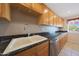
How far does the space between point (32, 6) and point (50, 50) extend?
2.68ft

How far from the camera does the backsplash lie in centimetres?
139

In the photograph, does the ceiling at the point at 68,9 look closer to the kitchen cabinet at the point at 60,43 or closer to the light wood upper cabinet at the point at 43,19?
the kitchen cabinet at the point at 60,43

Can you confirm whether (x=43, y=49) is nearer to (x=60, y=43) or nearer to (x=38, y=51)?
(x=38, y=51)

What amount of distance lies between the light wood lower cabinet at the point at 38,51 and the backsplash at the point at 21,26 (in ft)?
1.60

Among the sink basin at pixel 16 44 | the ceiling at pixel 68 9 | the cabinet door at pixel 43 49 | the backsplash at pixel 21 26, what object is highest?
the ceiling at pixel 68 9

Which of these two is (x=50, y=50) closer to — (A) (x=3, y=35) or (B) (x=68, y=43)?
(B) (x=68, y=43)

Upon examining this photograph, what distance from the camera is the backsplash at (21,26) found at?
54.7 inches

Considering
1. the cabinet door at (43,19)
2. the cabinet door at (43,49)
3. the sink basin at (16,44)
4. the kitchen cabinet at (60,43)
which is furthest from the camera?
the cabinet door at (43,19)

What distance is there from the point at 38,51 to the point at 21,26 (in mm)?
633

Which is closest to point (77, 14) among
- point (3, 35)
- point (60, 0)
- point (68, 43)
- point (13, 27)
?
point (60, 0)

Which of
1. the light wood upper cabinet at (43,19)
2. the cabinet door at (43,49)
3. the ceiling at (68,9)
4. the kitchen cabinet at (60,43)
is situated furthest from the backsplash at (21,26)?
the ceiling at (68,9)

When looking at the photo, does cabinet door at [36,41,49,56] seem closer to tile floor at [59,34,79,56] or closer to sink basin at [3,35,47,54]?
sink basin at [3,35,47,54]

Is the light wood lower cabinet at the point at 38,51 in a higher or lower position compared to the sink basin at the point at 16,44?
lower

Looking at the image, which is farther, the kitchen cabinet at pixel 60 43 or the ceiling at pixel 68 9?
the kitchen cabinet at pixel 60 43
